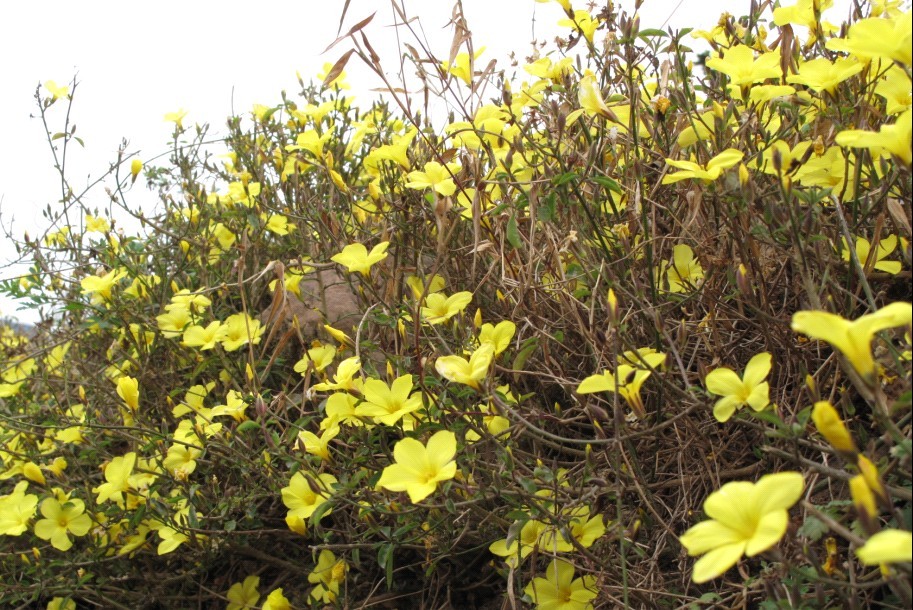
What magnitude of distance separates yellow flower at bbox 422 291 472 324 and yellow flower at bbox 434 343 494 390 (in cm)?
31

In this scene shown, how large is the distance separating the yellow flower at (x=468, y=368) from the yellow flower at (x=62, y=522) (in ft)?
4.28

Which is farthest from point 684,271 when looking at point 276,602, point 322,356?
point 276,602

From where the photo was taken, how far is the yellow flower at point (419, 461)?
1245 millimetres

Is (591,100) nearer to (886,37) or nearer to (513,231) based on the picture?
(513,231)

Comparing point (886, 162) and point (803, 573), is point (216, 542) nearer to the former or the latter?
point (803, 573)

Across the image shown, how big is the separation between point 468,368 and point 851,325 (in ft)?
2.05

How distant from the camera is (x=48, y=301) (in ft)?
8.95

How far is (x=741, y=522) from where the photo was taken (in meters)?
0.84

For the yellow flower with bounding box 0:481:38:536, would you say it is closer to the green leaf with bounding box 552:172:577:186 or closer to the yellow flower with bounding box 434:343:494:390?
the yellow flower with bounding box 434:343:494:390

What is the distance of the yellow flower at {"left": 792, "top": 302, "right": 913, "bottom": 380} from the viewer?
761 mm

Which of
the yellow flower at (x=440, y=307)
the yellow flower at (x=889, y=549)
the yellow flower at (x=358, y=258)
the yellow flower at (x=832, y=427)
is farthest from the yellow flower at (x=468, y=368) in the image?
the yellow flower at (x=889, y=549)

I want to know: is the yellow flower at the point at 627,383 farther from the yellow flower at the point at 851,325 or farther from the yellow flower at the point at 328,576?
the yellow flower at the point at 328,576

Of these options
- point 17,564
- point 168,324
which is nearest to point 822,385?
point 168,324

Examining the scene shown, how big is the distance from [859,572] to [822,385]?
1.26ft
